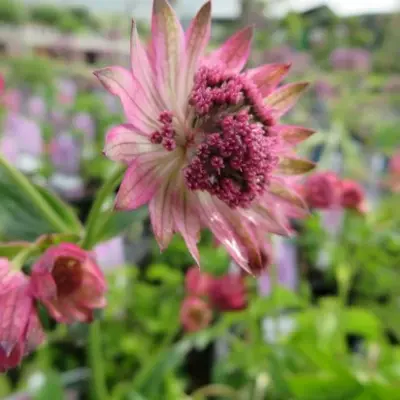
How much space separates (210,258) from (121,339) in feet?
0.66

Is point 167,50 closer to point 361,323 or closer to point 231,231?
point 231,231

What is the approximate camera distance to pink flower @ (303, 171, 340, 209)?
0.56 m

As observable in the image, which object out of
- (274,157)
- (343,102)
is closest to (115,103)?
(343,102)

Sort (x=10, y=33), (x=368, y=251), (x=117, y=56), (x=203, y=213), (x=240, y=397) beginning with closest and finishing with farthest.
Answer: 1. (x=203, y=213)
2. (x=240, y=397)
3. (x=368, y=251)
4. (x=117, y=56)
5. (x=10, y=33)

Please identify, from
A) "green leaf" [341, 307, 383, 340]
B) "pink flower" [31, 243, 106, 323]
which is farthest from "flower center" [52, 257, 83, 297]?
"green leaf" [341, 307, 383, 340]

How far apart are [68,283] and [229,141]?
14cm

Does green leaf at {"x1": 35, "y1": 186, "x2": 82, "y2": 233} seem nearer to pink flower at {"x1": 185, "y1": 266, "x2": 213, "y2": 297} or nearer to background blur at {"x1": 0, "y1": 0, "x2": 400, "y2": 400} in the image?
background blur at {"x1": 0, "y1": 0, "x2": 400, "y2": 400}

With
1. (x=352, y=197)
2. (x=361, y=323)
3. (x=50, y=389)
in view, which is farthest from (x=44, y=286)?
(x=361, y=323)

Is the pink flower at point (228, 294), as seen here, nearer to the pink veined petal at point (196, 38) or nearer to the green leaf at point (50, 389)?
the green leaf at point (50, 389)

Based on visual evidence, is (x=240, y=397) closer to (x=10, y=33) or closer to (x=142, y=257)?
(x=142, y=257)

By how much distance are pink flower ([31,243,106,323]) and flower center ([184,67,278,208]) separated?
0.08m

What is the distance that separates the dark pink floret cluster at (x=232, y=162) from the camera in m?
0.35

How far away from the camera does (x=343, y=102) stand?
1.42m

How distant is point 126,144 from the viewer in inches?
13.2
